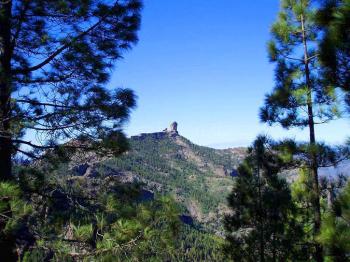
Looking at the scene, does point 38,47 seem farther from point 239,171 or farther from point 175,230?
point 239,171

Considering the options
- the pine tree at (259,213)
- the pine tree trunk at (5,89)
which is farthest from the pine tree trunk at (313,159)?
the pine tree trunk at (5,89)

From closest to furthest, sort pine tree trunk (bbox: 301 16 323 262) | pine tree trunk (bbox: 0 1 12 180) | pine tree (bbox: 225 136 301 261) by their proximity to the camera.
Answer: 1. pine tree trunk (bbox: 0 1 12 180)
2. pine tree trunk (bbox: 301 16 323 262)
3. pine tree (bbox: 225 136 301 261)

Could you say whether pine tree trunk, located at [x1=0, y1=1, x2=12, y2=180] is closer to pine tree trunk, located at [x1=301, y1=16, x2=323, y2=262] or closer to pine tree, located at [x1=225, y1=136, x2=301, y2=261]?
pine tree trunk, located at [x1=301, y1=16, x2=323, y2=262]

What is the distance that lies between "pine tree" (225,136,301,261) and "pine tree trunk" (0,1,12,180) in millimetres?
11288

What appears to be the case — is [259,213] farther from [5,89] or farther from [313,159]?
[5,89]

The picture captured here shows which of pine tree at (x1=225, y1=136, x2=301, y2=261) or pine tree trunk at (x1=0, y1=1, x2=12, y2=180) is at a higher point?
pine tree trunk at (x1=0, y1=1, x2=12, y2=180)

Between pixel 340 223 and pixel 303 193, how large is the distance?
10686 mm

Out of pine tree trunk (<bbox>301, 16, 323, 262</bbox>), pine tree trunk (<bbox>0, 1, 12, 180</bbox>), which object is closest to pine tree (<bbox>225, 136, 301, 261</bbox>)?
pine tree trunk (<bbox>301, 16, 323, 262</bbox>)

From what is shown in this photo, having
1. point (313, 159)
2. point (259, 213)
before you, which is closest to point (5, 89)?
point (313, 159)

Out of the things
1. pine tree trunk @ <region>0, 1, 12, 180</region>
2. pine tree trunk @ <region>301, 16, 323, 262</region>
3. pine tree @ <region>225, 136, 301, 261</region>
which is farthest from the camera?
pine tree @ <region>225, 136, 301, 261</region>

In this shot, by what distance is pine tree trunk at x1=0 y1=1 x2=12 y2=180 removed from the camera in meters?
6.91

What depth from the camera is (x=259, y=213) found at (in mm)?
19219

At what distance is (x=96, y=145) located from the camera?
27.3ft

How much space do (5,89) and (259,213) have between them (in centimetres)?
1517
